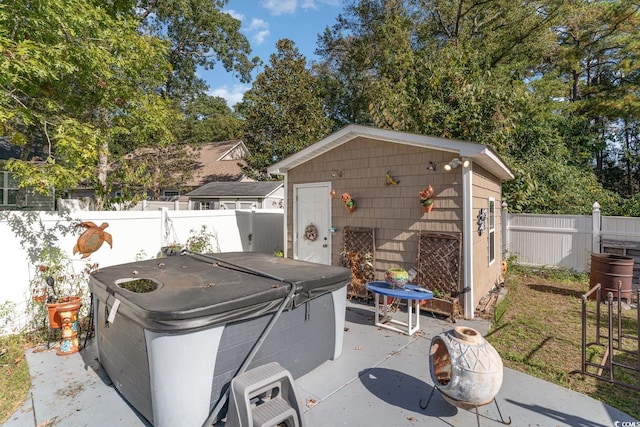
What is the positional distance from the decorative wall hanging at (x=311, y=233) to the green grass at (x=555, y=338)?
354 cm

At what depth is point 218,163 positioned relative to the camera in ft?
67.3

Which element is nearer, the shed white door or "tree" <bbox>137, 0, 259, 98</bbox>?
the shed white door

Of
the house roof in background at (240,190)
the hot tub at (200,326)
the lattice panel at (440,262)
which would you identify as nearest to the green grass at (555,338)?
the lattice panel at (440,262)

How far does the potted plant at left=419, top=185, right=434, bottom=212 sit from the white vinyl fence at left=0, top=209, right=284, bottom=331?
4.71 m

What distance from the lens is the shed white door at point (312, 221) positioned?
6.43 m

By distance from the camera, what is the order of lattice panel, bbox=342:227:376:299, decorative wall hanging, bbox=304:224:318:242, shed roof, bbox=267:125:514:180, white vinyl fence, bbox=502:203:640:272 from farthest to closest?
white vinyl fence, bbox=502:203:640:272
decorative wall hanging, bbox=304:224:318:242
lattice panel, bbox=342:227:376:299
shed roof, bbox=267:125:514:180

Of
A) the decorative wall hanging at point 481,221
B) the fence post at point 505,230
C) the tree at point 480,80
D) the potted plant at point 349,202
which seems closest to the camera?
the decorative wall hanging at point 481,221

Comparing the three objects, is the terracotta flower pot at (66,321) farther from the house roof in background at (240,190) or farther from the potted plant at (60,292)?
the house roof in background at (240,190)

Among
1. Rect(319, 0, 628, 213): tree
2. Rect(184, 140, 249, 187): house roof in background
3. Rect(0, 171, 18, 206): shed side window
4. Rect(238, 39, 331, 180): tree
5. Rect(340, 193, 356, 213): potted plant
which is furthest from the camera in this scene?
Rect(184, 140, 249, 187): house roof in background

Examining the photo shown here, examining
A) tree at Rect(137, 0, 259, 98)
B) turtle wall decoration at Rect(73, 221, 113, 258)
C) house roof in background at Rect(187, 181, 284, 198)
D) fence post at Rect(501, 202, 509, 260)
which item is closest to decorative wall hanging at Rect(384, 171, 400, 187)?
turtle wall decoration at Rect(73, 221, 113, 258)

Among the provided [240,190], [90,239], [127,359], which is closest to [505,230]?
[127,359]

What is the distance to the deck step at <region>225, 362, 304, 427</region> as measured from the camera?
2.09 metres

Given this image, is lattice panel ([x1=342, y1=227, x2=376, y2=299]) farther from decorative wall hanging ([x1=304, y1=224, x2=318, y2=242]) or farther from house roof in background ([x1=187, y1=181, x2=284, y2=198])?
house roof in background ([x1=187, y1=181, x2=284, y2=198])

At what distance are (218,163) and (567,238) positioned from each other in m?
18.5
